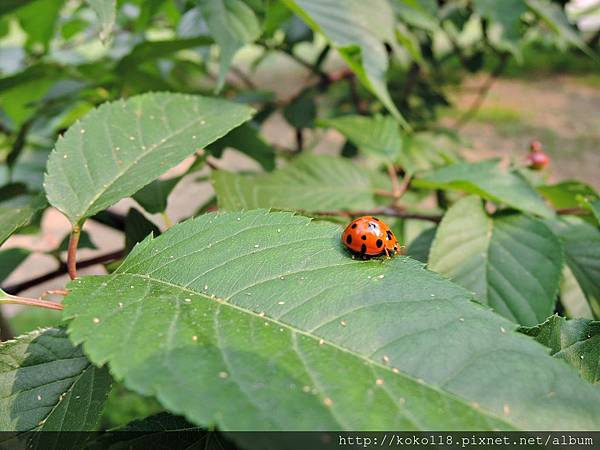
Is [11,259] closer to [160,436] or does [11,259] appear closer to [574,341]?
[160,436]

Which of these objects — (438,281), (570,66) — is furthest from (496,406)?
(570,66)

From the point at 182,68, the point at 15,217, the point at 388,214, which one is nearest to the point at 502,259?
the point at 388,214

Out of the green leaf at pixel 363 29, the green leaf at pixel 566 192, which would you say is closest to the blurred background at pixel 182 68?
the green leaf at pixel 363 29

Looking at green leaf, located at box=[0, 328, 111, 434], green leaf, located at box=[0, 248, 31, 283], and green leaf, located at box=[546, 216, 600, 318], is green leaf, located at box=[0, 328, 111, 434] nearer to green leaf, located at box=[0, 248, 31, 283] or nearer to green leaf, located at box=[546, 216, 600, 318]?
green leaf, located at box=[0, 248, 31, 283]

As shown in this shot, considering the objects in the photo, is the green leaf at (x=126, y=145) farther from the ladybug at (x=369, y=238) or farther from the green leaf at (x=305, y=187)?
the ladybug at (x=369, y=238)

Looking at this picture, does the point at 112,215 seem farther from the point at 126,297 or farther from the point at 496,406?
the point at 496,406

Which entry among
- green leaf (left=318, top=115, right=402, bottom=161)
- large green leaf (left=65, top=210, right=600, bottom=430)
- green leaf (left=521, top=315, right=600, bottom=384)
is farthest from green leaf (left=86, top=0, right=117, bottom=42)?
green leaf (left=521, top=315, right=600, bottom=384)
